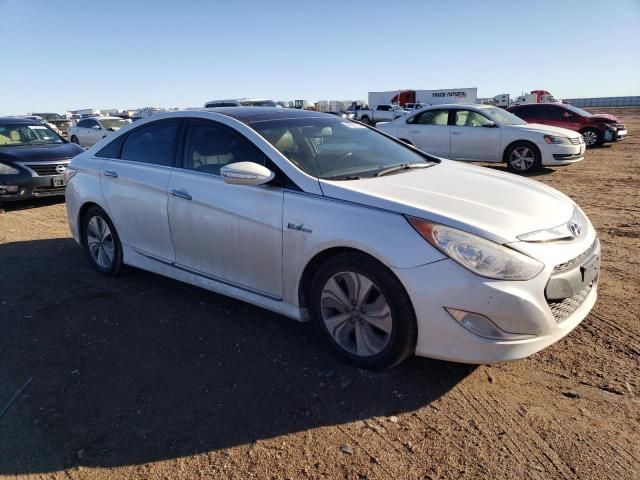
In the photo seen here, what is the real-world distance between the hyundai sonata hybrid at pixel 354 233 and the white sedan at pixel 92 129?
687 inches

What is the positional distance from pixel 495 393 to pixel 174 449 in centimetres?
180

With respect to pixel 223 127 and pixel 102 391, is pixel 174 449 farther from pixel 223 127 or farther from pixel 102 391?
pixel 223 127

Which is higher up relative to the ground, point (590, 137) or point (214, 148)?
point (214, 148)

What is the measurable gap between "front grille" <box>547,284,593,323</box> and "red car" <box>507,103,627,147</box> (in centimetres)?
1530

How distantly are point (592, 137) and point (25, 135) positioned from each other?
17057 millimetres

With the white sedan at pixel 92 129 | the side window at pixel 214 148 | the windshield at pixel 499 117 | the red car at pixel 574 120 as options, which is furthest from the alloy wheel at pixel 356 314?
the white sedan at pixel 92 129

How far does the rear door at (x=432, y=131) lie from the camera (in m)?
12.3

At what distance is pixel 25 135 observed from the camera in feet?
32.6

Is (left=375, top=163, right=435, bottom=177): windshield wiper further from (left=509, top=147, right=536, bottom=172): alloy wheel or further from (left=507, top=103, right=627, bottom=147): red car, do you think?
(left=507, top=103, right=627, bottom=147): red car

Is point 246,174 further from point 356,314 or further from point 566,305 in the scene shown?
point 566,305

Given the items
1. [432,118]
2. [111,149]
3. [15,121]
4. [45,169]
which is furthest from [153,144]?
[432,118]

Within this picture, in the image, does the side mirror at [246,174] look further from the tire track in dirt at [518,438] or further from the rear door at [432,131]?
the rear door at [432,131]

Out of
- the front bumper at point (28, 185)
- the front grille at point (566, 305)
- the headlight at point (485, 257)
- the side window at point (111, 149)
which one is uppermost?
the side window at point (111, 149)

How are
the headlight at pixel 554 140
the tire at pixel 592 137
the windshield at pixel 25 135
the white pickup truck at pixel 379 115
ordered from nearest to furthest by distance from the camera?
the windshield at pixel 25 135, the headlight at pixel 554 140, the tire at pixel 592 137, the white pickup truck at pixel 379 115
